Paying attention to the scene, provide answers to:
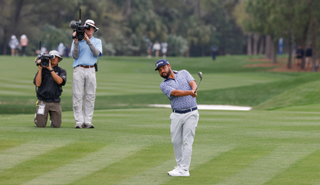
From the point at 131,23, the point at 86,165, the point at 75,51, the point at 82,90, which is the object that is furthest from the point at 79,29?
the point at 131,23

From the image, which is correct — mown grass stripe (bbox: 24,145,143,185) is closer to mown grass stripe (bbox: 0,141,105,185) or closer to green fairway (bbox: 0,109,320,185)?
green fairway (bbox: 0,109,320,185)

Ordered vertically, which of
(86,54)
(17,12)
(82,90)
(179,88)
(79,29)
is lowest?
(82,90)

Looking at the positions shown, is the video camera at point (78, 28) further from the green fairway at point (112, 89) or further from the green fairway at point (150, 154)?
the green fairway at point (112, 89)

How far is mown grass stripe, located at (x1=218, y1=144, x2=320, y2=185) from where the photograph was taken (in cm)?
792

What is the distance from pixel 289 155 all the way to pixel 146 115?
6.76 meters

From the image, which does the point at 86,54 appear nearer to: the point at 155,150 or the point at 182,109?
the point at 155,150

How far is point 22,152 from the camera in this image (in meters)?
9.59

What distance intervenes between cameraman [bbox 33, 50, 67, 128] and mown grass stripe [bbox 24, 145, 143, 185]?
248 centimetres

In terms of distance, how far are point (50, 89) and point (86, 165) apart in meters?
3.65

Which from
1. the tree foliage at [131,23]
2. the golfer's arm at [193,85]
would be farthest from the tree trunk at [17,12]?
the golfer's arm at [193,85]

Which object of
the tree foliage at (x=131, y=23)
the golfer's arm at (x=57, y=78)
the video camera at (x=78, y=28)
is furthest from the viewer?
the tree foliage at (x=131, y=23)

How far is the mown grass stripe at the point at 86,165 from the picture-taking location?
7.93m

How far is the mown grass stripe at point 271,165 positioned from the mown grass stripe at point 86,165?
2088 mm

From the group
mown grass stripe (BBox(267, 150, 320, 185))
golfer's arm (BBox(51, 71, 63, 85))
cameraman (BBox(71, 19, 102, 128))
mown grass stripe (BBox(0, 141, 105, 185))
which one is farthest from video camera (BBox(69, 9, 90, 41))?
mown grass stripe (BBox(267, 150, 320, 185))
